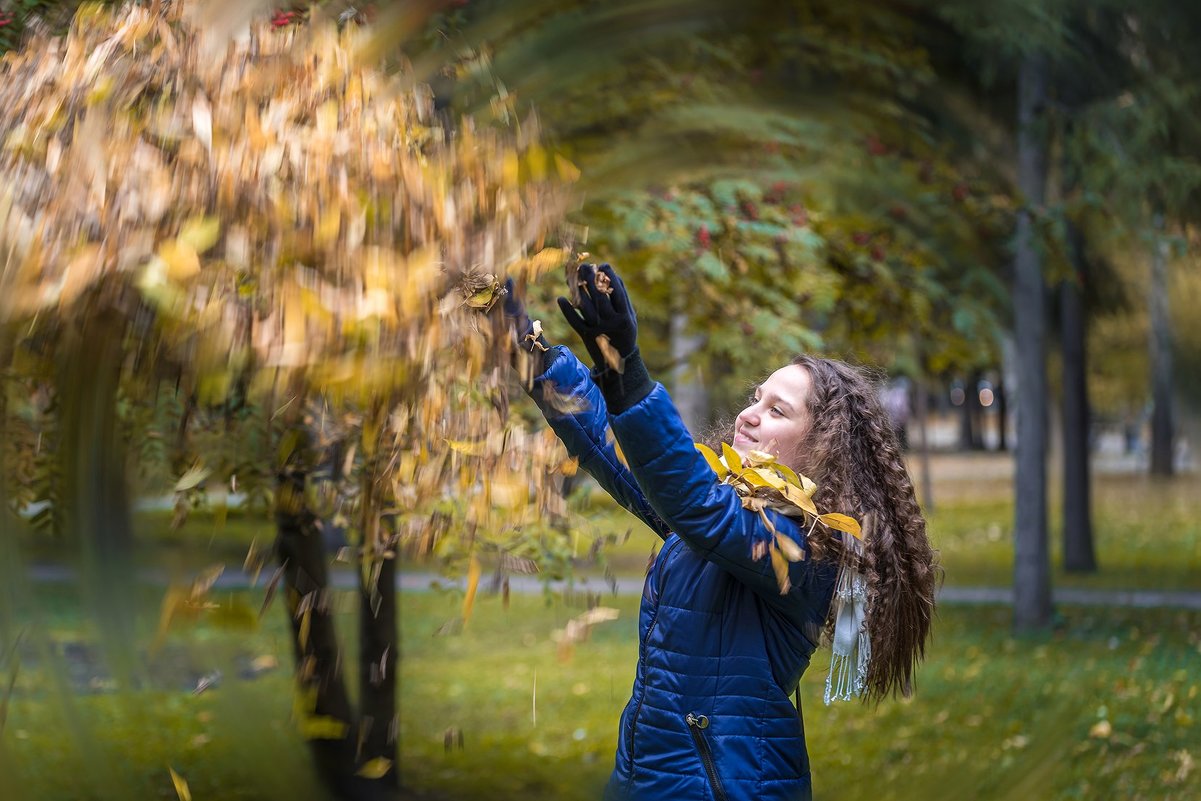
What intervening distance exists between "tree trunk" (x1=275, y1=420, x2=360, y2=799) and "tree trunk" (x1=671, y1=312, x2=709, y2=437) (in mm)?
1059

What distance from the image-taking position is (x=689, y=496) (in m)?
2.04

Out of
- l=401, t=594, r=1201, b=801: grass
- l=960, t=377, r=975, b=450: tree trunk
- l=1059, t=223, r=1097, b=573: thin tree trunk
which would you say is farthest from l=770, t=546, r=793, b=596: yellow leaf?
l=960, t=377, r=975, b=450: tree trunk

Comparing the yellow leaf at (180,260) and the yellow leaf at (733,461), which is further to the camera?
the yellow leaf at (733,461)

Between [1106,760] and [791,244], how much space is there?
125 inches

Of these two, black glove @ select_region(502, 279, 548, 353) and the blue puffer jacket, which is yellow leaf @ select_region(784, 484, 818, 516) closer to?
the blue puffer jacket

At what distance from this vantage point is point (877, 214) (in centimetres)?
740

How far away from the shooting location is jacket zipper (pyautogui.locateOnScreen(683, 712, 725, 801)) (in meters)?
2.17

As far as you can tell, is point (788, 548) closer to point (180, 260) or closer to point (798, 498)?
point (798, 498)

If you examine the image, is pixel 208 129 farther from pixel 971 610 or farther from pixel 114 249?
pixel 971 610

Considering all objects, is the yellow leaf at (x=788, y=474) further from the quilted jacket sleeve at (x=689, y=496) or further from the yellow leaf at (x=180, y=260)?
the yellow leaf at (x=180, y=260)

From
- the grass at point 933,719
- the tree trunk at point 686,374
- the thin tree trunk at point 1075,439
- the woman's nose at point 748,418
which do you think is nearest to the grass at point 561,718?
the grass at point 933,719

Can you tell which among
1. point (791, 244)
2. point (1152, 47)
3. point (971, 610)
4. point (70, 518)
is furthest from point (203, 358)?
point (971, 610)

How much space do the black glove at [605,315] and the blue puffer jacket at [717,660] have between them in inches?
9.6

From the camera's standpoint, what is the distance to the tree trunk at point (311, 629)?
2502 millimetres
